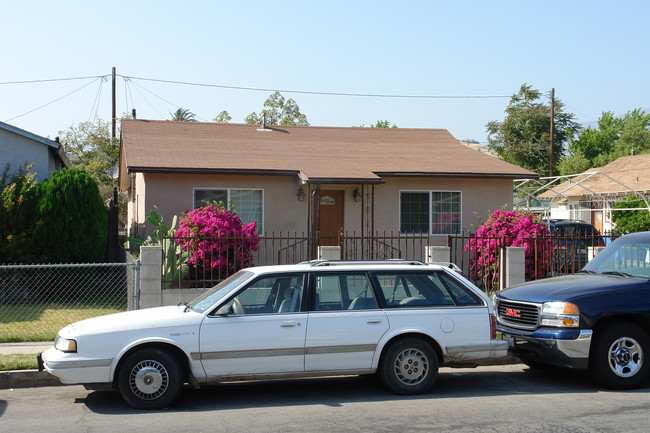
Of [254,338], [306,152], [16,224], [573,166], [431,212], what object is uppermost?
[573,166]

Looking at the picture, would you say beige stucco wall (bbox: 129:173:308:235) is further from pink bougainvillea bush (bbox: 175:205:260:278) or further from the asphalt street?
the asphalt street

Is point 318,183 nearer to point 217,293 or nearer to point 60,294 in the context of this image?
point 60,294

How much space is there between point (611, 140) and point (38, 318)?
53.9 metres

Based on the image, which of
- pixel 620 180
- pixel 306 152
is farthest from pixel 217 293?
pixel 620 180

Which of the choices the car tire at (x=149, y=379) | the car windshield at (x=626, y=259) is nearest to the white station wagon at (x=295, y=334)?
the car tire at (x=149, y=379)

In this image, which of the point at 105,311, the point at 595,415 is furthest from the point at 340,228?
the point at 595,415

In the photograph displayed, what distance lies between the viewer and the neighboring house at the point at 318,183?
51.3 ft

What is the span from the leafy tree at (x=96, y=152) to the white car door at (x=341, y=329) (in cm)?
2669

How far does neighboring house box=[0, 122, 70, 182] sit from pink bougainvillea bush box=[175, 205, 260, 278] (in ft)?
19.6

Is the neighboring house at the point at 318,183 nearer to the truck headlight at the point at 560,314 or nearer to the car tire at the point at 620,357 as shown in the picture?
the truck headlight at the point at 560,314

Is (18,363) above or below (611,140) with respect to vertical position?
below

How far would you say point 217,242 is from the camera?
492 inches

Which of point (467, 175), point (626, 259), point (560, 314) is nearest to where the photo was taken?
point (560, 314)

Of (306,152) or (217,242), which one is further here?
(306,152)
